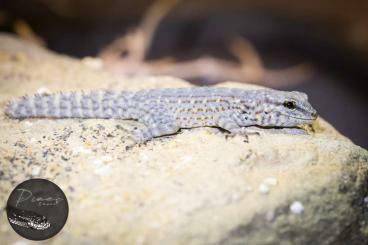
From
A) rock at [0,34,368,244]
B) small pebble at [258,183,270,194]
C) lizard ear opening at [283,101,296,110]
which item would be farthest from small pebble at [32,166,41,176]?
lizard ear opening at [283,101,296,110]

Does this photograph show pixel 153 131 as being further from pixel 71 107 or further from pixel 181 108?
pixel 71 107

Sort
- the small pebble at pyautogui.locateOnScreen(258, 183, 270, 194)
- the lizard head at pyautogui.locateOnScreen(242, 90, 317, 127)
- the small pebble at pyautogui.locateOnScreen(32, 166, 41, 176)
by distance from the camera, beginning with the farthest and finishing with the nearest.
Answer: the lizard head at pyautogui.locateOnScreen(242, 90, 317, 127), the small pebble at pyautogui.locateOnScreen(32, 166, 41, 176), the small pebble at pyautogui.locateOnScreen(258, 183, 270, 194)

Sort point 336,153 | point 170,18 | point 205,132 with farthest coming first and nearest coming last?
point 170,18
point 205,132
point 336,153

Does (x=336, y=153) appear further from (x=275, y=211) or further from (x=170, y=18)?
(x=170, y=18)

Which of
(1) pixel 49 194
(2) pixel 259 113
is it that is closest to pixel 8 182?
(1) pixel 49 194

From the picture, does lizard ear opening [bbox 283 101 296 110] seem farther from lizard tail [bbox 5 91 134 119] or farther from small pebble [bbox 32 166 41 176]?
small pebble [bbox 32 166 41 176]

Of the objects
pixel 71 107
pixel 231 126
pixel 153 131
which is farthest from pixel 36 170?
pixel 231 126

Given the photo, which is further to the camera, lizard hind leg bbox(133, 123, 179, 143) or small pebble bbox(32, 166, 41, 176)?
lizard hind leg bbox(133, 123, 179, 143)
